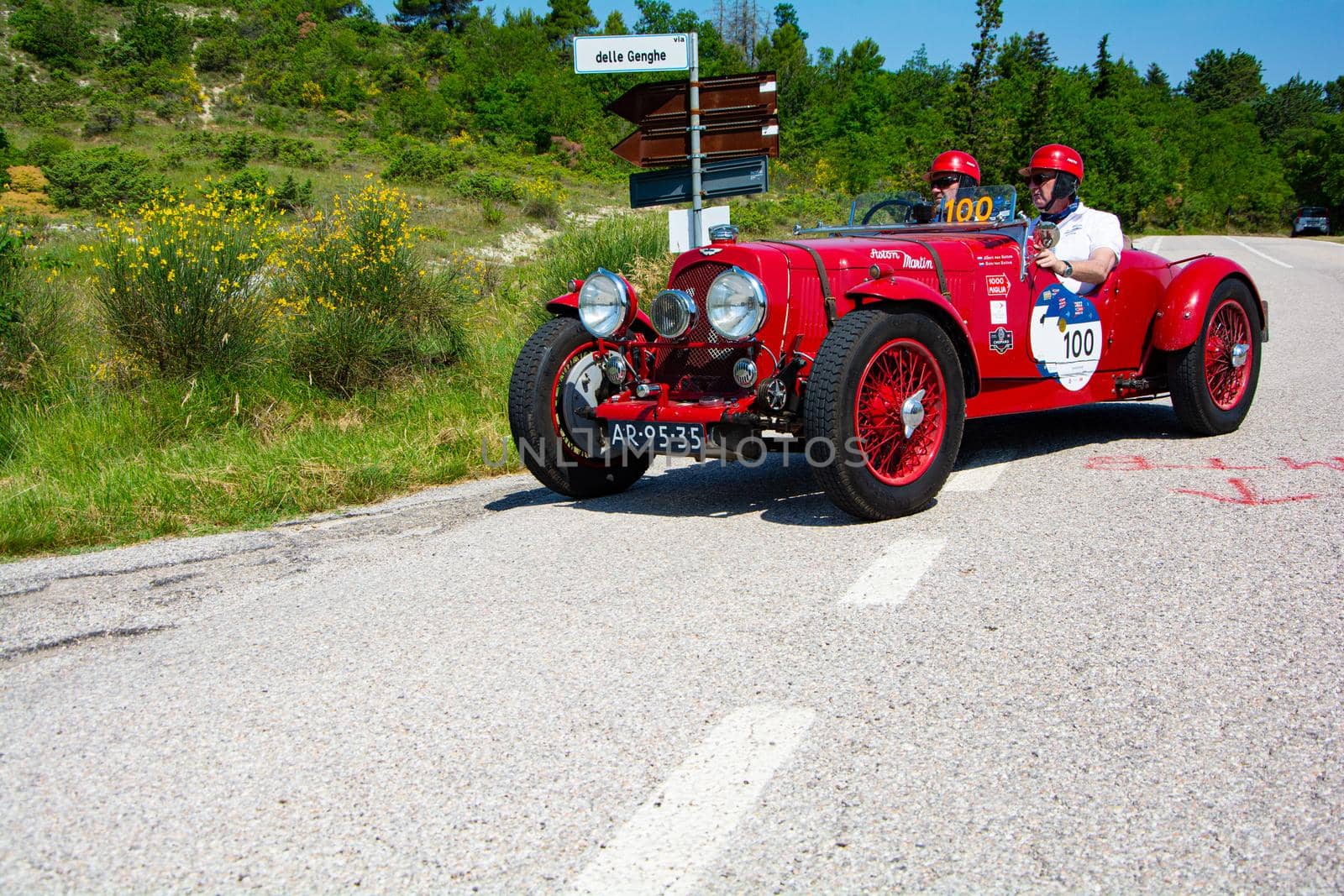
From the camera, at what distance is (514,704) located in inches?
127

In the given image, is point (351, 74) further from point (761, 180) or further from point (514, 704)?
point (514, 704)

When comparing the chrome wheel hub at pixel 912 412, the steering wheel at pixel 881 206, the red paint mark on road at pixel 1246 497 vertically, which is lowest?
the red paint mark on road at pixel 1246 497

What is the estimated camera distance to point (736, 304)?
545cm

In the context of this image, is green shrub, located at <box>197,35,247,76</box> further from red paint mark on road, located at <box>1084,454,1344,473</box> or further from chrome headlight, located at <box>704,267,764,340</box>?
red paint mark on road, located at <box>1084,454,1344,473</box>

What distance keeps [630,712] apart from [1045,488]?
333 centimetres

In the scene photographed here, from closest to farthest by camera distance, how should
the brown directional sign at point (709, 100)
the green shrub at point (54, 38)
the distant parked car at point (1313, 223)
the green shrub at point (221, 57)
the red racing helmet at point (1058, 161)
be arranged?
the red racing helmet at point (1058, 161)
the brown directional sign at point (709, 100)
the distant parked car at point (1313, 223)
the green shrub at point (54, 38)
the green shrub at point (221, 57)

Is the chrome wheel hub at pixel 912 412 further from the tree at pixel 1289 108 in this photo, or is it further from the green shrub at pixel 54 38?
the tree at pixel 1289 108

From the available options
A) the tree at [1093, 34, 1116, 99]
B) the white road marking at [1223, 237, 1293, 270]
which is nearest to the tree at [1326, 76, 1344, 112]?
the tree at [1093, 34, 1116, 99]

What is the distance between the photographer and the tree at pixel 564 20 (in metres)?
102

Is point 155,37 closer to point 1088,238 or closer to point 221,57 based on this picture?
point 221,57

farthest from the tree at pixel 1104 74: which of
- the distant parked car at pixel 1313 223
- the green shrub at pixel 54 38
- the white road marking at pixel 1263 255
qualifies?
the green shrub at pixel 54 38

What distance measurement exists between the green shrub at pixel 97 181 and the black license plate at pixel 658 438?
24171mm

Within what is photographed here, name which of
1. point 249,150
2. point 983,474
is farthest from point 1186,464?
point 249,150

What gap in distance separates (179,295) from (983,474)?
6059 mm
